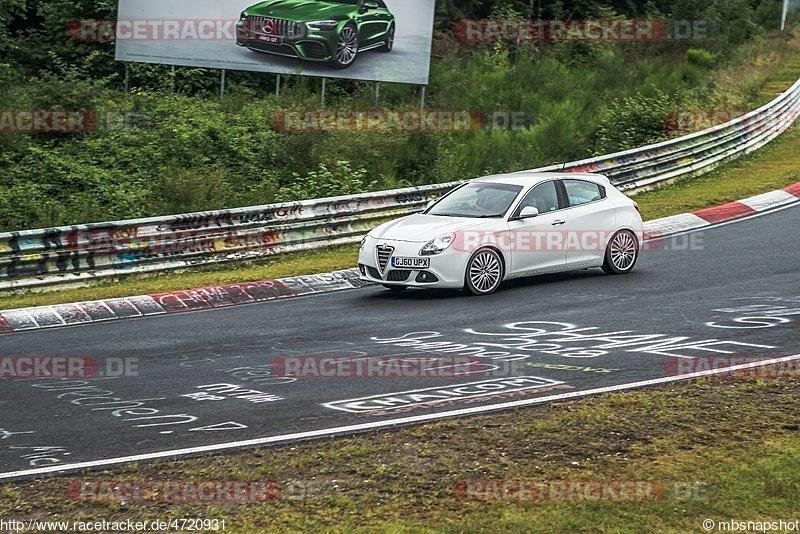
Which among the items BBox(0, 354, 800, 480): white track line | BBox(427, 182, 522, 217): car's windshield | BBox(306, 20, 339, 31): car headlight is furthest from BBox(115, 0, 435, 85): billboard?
BBox(0, 354, 800, 480): white track line

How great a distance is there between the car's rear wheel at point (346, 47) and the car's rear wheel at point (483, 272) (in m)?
14.6

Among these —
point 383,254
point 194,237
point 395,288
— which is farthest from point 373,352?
point 194,237

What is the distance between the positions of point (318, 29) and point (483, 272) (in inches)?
591

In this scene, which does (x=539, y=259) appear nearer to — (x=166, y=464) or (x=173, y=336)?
(x=173, y=336)

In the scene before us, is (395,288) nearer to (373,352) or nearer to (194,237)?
(194,237)

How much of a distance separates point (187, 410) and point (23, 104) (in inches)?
704

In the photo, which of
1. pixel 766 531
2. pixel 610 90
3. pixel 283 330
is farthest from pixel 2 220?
pixel 610 90

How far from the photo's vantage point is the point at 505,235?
1466cm

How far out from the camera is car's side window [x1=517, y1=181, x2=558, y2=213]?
15164 mm

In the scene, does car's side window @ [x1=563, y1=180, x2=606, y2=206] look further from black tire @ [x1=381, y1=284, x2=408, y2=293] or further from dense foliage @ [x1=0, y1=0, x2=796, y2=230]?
dense foliage @ [x1=0, y1=0, x2=796, y2=230]

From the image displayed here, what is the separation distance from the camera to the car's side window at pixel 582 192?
15570 millimetres

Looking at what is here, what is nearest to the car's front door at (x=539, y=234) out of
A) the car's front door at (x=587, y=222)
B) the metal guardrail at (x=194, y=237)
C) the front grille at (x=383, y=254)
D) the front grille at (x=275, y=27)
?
the car's front door at (x=587, y=222)

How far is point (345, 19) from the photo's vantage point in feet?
91.5

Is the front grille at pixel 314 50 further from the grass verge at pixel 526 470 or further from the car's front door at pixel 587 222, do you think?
the grass verge at pixel 526 470
